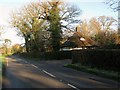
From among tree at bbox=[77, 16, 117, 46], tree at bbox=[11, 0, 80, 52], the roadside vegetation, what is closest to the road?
the roadside vegetation

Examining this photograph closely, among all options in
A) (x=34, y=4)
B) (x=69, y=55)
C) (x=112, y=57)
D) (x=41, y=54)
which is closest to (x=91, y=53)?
(x=112, y=57)

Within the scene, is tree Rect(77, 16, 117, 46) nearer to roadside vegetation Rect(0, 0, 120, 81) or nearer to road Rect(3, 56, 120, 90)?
roadside vegetation Rect(0, 0, 120, 81)

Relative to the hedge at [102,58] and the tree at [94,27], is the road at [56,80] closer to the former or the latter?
the hedge at [102,58]

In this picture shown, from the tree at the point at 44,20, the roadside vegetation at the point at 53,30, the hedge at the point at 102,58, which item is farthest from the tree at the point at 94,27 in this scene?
the hedge at the point at 102,58

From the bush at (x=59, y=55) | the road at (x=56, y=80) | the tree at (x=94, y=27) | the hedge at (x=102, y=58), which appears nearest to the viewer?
the road at (x=56, y=80)

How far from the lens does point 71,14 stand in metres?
71.8

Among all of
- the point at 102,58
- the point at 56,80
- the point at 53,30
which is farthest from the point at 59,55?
the point at 56,80

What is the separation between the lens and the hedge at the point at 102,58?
24.8m

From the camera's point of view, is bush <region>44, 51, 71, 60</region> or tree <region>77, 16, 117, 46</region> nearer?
bush <region>44, 51, 71, 60</region>

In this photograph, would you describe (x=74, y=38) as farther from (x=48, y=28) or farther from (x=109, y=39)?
(x=48, y=28)

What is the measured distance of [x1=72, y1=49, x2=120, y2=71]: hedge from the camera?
975 inches

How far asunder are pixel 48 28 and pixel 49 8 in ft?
15.7

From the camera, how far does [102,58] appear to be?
89.3ft

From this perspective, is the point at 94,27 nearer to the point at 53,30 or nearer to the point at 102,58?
the point at 53,30
